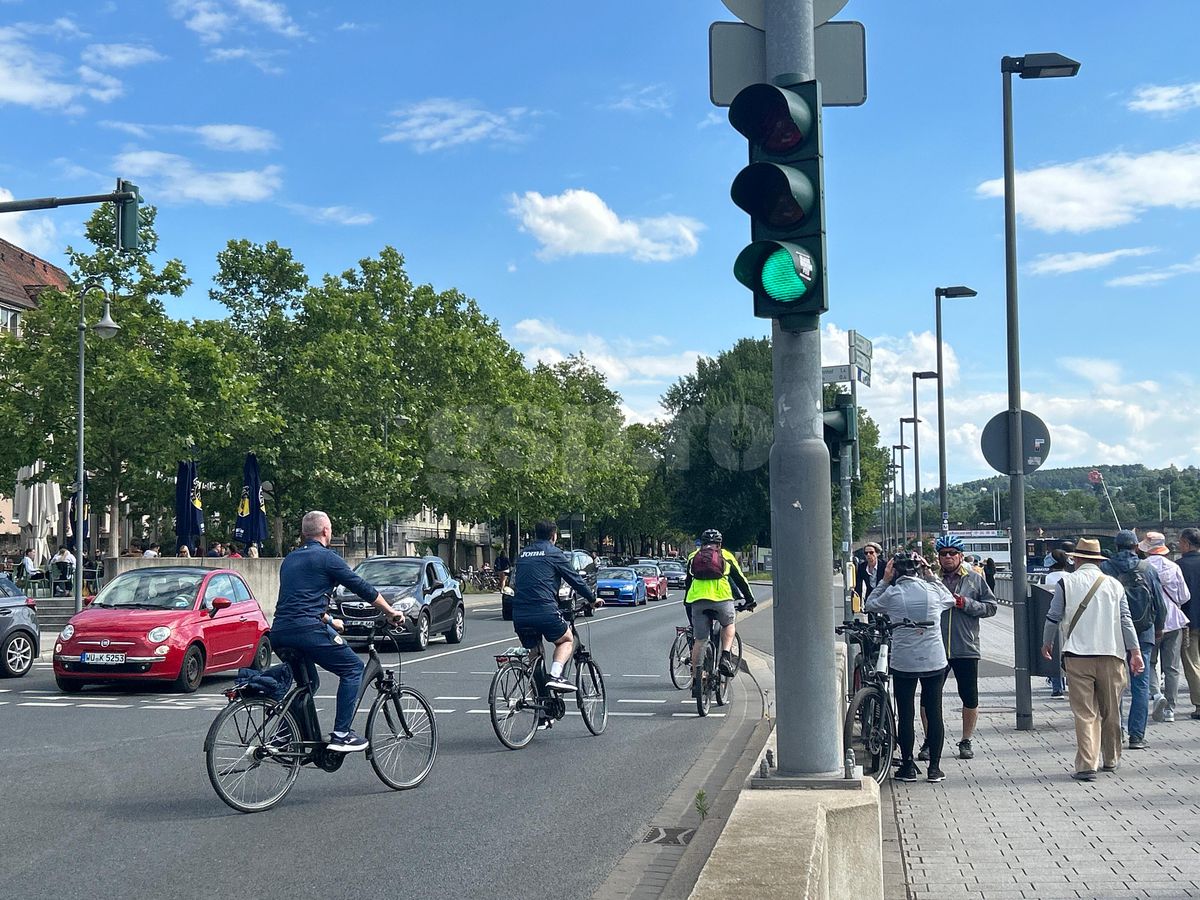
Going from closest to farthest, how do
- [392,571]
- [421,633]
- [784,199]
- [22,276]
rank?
1. [784,199]
2. [421,633]
3. [392,571]
4. [22,276]

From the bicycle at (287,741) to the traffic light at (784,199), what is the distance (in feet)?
14.5

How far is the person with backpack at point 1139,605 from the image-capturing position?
37.1 ft

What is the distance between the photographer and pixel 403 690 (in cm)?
919

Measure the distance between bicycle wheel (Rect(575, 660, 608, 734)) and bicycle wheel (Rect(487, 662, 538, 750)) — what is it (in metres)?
0.59

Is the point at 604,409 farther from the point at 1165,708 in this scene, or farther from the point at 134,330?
the point at 1165,708

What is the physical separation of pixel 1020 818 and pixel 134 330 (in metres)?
32.1

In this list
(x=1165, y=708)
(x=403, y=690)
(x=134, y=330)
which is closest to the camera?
(x=403, y=690)

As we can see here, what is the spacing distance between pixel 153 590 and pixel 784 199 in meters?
13.2

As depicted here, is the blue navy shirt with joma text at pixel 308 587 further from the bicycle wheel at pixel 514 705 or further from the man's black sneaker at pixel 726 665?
the man's black sneaker at pixel 726 665

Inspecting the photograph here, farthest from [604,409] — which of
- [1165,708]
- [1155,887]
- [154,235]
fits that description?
[1155,887]

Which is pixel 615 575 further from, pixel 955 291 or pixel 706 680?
pixel 706 680

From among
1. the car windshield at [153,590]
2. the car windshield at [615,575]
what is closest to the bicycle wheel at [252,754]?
the car windshield at [153,590]

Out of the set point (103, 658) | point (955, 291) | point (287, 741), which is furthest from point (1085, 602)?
point (955, 291)

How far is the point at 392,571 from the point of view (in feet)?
79.2
